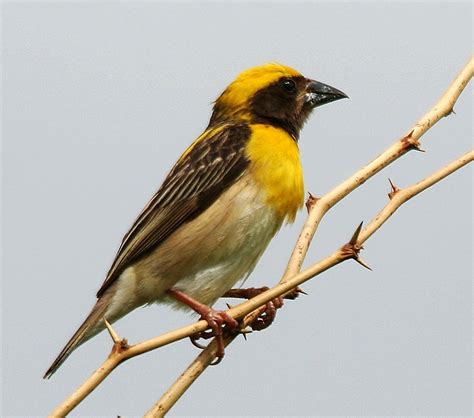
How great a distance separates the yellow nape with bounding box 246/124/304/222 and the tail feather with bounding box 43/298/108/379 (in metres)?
1.32

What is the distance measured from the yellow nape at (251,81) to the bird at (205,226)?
0.51 meters

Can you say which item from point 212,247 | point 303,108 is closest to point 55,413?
→ point 212,247

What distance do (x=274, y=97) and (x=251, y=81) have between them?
0.22 meters

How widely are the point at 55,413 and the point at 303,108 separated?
4.34 metres

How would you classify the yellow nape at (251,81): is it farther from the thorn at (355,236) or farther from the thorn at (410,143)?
the thorn at (355,236)

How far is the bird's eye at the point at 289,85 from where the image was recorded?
6629 mm

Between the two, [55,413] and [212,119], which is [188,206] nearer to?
[212,119]

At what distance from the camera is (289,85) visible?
6645 millimetres

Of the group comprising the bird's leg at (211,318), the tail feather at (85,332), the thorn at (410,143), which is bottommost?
the tail feather at (85,332)

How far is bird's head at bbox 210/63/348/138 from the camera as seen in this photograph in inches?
257

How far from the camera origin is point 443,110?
4.16 meters

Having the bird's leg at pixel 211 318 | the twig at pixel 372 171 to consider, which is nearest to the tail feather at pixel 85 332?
the bird's leg at pixel 211 318

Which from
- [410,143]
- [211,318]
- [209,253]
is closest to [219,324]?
[211,318]

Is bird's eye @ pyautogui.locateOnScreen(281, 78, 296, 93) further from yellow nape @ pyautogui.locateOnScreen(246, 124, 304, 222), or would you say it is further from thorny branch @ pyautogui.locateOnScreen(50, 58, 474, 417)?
thorny branch @ pyautogui.locateOnScreen(50, 58, 474, 417)
